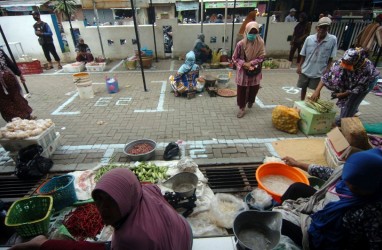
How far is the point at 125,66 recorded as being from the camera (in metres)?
11.1

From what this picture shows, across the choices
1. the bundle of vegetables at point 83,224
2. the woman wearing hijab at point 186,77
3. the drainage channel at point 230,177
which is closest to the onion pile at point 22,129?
the bundle of vegetables at point 83,224

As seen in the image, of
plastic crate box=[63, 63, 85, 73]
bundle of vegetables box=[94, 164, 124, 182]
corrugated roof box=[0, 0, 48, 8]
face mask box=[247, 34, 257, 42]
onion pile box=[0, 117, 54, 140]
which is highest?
corrugated roof box=[0, 0, 48, 8]

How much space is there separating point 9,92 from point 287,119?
664cm

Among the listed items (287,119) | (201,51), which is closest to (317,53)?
(287,119)

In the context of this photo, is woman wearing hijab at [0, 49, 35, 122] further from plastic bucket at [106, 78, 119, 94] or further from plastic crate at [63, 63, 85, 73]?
plastic crate at [63, 63, 85, 73]

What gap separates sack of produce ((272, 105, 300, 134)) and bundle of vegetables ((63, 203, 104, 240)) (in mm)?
4293

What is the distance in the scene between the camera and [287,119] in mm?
5113

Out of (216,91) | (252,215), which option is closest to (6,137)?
(252,215)

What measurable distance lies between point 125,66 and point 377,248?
11.3 m

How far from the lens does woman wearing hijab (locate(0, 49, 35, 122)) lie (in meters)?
5.03

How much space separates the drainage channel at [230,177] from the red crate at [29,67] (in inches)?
414

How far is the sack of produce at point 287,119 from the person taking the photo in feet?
16.7

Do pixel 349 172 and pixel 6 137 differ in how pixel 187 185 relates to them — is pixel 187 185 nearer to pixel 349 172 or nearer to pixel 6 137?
pixel 349 172

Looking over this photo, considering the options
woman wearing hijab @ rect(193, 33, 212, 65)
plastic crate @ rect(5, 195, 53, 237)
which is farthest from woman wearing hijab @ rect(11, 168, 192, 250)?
woman wearing hijab @ rect(193, 33, 212, 65)
